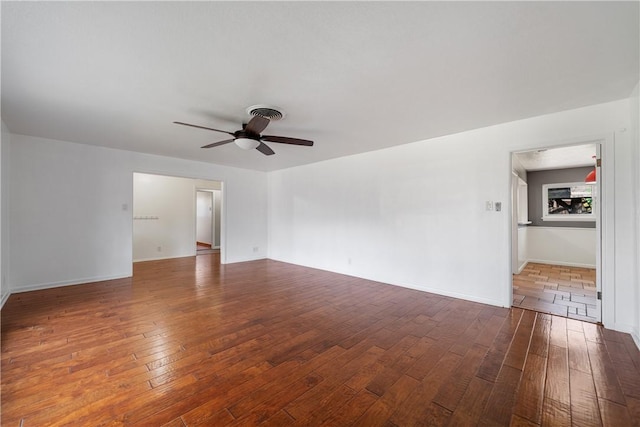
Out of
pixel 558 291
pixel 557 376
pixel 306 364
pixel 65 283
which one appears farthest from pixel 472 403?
pixel 65 283

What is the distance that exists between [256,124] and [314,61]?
37.3 inches

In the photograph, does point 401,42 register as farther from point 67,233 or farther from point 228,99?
point 67,233

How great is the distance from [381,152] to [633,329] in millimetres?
3631

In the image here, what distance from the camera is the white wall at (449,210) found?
2.62 meters

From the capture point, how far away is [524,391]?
174 centimetres

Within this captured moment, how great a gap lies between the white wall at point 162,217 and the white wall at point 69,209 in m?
1.88

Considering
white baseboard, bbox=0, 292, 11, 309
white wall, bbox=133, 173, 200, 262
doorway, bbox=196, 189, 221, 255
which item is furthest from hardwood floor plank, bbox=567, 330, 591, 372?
doorway, bbox=196, 189, 221, 255

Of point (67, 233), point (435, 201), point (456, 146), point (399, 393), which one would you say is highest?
point (456, 146)

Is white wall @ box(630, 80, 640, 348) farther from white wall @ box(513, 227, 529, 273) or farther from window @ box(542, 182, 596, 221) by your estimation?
window @ box(542, 182, 596, 221)

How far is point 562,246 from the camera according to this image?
19.8 ft

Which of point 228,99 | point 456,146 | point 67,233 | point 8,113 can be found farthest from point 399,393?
point 67,233

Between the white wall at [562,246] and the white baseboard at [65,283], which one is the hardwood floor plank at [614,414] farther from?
the white baseboard at [65,283]

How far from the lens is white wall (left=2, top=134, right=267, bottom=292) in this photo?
388 cm

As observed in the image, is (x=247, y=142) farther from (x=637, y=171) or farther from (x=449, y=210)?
(x=637, y=171)
